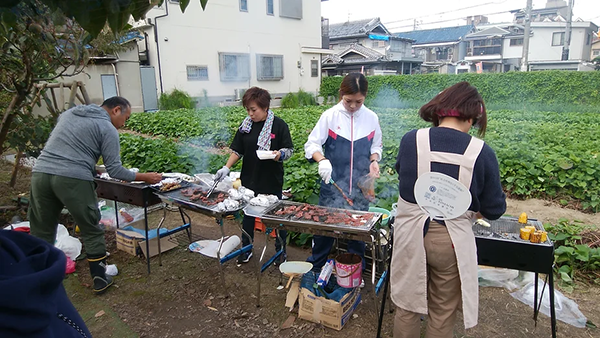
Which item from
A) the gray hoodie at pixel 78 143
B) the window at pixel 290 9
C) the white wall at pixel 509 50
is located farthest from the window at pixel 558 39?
the gray hoodie at pixel 78 143

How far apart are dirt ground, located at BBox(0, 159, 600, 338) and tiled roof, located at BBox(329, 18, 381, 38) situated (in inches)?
1337

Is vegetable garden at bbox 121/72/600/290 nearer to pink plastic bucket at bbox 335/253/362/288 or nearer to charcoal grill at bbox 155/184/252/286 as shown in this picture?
charcoal grill at bbox 155/184/252/286

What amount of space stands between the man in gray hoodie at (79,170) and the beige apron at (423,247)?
286cm

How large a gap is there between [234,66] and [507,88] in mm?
15733

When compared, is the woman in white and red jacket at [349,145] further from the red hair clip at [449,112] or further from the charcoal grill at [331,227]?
the red hair clip at [449,112]

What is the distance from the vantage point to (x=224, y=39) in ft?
61.8

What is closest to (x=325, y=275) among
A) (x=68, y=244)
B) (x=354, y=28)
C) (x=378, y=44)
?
(x=68, y=244)

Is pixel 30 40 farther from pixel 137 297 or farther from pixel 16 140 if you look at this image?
pixel 137 297

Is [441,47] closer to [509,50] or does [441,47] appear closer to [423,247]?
[509,50]

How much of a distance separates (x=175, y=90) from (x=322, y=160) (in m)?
15.9

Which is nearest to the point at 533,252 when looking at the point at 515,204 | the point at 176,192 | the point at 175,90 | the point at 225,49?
the point at 176,192

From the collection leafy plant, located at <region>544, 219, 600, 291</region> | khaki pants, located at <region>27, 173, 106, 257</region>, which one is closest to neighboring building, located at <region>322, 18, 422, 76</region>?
leafy plant, located at <region>544, 219, 600, 291</region>

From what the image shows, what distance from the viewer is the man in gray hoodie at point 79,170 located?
3514 millimetres

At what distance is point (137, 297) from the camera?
3.87m
